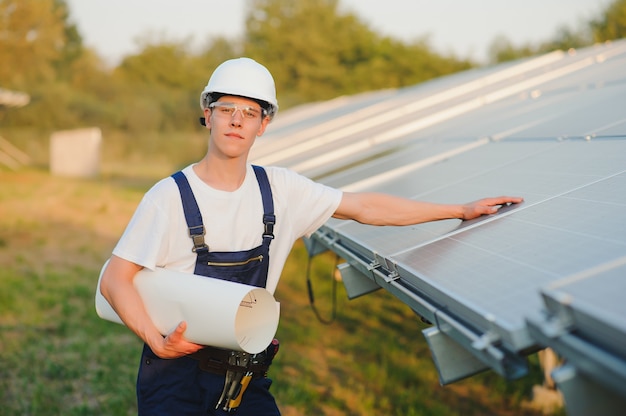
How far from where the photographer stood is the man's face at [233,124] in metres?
2.76

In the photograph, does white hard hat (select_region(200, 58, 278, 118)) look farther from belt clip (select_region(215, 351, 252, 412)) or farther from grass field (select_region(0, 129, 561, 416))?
grass field (select_region(0, 129, 561, 416))

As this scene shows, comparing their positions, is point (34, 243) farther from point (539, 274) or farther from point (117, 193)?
point (539, 274)

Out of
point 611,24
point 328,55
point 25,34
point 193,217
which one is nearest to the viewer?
point 193,217

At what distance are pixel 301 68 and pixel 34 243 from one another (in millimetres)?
31575

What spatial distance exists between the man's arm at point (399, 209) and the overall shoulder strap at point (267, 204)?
1.19 feet

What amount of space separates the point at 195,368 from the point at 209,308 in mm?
454

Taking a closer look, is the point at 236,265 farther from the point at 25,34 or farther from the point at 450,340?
the point at 25,34

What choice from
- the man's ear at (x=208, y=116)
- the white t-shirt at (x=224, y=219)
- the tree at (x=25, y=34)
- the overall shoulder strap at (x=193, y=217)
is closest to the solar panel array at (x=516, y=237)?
the white t-shirt at (x=224, y=219)

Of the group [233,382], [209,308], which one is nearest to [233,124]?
[209,308]

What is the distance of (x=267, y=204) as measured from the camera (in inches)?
112

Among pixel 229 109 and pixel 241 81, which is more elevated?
pixel 241 81

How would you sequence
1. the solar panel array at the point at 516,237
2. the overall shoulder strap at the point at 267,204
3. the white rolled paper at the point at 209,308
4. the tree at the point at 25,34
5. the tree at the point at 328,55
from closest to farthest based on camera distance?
the solar panel array at the point at 516,237 < the white rolled paper at the point at 209,308 < the overall shoulder strap at the point at 267,204 < the tree at the point at 25,34 < the tree at the point at 328,55

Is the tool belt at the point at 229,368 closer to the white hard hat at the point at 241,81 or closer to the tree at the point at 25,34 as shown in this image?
the white hard hat at the point at 241,81

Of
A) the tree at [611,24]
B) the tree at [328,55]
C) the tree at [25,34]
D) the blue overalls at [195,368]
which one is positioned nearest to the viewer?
the blue overalls at [195,368]
